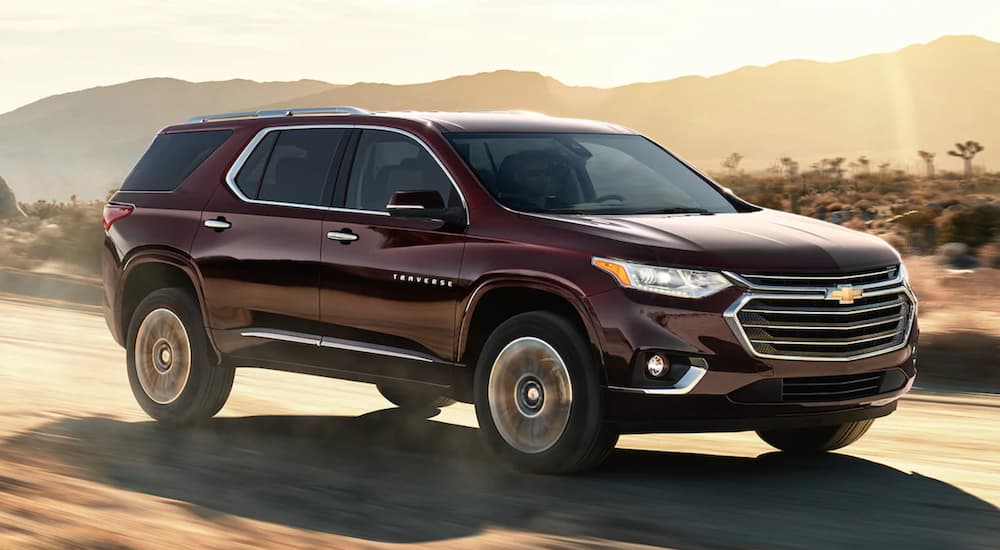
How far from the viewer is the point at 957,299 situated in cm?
1772

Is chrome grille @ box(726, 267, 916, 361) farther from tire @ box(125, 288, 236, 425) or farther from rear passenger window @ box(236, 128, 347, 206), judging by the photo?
tire @ box(125, 288, 236, 425)

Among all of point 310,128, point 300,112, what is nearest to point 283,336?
point 310,128

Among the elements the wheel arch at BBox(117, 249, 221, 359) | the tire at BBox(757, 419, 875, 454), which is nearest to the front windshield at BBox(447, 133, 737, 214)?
the tire at BBox(757, 419, 875, 454)

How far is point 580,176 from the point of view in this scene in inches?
344

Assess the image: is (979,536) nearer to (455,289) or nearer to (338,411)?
(455,289)

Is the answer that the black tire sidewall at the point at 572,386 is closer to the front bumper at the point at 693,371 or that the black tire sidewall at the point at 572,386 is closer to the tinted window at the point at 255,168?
the front bumper at the point at 693,371

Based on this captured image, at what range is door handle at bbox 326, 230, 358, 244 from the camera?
881 cm

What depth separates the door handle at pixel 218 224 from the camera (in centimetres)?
966

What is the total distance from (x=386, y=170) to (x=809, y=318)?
8.67 ft

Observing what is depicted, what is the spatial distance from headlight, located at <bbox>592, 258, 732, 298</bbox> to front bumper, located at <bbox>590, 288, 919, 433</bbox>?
0.04 m

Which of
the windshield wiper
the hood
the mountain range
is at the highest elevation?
the windshield wiper

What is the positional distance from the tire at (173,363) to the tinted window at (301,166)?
39.3 inches

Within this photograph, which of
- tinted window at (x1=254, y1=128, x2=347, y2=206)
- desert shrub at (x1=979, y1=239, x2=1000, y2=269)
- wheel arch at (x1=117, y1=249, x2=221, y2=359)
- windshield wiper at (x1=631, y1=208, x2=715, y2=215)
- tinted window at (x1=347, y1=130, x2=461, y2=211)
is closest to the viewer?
windshield wiper at (x1=631, y1=208, x2=715, y2=215)

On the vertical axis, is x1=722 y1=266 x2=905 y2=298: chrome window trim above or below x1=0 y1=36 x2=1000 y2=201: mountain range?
above
